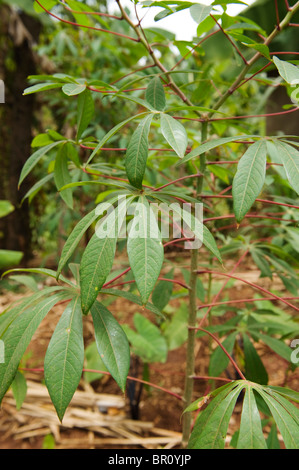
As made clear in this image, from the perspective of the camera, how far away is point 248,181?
1.40ft

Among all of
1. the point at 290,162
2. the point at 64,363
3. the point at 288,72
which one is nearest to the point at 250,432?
the point at 64,363

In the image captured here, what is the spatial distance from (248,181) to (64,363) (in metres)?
0.34

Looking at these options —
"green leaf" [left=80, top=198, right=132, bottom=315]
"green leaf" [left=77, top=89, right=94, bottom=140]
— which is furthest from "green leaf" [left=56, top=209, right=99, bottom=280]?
"green leaf" [left=77, top=89, right=94, bottom=140]

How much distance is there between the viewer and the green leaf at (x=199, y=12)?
1.64ft

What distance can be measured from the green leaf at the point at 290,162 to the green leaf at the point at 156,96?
21 cm

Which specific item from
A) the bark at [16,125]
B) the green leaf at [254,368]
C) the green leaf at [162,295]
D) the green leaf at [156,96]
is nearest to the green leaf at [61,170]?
the green leaf at [156,96]

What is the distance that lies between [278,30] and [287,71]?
164 mm

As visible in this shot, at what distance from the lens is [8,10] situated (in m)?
1.89

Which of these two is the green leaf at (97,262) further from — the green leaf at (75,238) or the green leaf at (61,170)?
the green leaf at (61,170)

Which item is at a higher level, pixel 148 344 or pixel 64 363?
pixel 64 363

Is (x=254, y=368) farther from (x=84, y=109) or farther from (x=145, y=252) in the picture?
(x=84, y=109)

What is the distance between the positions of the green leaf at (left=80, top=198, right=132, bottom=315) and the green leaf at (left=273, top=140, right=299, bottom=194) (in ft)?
0.78

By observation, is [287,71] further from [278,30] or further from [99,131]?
[99,131]
